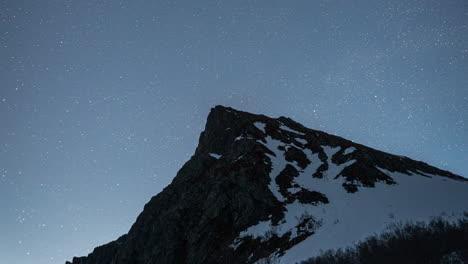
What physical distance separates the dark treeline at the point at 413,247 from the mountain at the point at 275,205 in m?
2.38

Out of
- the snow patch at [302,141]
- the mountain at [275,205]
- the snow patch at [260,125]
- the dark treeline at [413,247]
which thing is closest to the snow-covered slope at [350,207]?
the mountain at [275,205]

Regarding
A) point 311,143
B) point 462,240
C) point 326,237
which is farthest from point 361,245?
point 311,143

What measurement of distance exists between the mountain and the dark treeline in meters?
2.38

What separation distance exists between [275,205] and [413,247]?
63.5ft

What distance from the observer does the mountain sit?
30.5 m

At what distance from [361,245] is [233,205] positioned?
56.9 feet

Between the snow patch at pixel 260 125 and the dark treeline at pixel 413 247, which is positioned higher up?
the snow patch at pixel 260 125

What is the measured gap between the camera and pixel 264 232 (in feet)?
111

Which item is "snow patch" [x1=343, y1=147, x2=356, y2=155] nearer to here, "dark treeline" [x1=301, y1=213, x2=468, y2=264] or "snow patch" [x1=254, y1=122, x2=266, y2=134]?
"snow patch" [x1=254, y1=122, x2=266, y2=134]

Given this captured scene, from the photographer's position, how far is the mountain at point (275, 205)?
3055cm

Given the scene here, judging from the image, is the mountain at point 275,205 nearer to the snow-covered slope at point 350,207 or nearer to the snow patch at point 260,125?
the snow-covered slope at point 350,207

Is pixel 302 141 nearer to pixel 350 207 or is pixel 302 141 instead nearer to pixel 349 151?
pixel 349 151

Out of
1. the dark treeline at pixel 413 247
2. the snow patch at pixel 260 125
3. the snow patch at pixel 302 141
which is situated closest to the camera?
the dark treeline at pixel 413 247

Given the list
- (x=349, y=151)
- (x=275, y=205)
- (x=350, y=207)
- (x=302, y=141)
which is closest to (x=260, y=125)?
(x=302, y=141)
